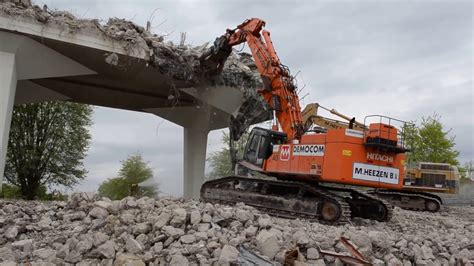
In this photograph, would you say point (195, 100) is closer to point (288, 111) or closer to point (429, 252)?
point (288, 111)

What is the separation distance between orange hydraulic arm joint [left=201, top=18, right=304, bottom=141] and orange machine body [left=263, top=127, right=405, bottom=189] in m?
0.89

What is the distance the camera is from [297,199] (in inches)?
383

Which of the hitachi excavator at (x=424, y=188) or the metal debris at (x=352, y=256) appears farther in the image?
the hitachi excavator at (x=424, y=188)

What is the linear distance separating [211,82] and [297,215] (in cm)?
693

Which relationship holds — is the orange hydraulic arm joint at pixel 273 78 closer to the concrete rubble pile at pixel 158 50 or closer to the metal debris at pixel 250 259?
the concrete rubble pile at pixel 158 50

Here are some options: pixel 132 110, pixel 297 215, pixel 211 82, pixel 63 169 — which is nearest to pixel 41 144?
pixel 63 169

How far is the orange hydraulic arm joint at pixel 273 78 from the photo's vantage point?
10.6 m

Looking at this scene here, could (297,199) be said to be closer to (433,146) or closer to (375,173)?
(375,173)

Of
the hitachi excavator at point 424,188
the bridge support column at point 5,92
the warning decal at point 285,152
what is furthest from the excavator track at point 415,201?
the bridge support column at point 5,92

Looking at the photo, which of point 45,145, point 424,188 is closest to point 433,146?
point 424,188

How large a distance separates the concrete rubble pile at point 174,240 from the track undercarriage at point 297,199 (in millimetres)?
1781

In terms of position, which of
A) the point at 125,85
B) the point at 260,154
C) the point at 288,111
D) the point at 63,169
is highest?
the point at 125,85

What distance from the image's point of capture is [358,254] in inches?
233

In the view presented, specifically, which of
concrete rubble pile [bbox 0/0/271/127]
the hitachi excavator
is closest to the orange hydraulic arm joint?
concrete rubble pile [bbox 0/0/271/127]
